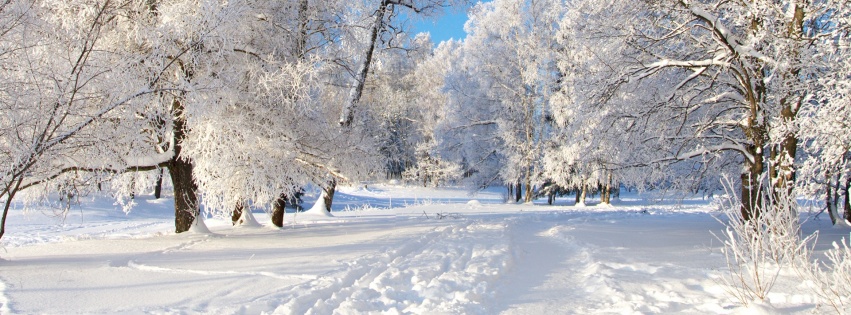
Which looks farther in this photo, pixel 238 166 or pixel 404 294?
pixel 238 166

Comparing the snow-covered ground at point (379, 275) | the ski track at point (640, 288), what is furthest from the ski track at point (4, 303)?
the ski track at point (640, 288)

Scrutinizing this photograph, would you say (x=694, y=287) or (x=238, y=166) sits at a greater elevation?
(x=238, y=166)

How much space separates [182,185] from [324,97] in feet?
11.8

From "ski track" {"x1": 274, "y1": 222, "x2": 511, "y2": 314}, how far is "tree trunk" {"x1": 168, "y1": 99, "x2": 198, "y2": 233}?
4616 mm

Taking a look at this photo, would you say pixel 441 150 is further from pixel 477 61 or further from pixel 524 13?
pixel 524 13

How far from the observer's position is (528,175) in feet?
82.9

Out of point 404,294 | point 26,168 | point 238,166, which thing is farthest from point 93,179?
point 404,294

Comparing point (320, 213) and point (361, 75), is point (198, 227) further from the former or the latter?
point (320, 213)

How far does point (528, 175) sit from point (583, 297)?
20408mm

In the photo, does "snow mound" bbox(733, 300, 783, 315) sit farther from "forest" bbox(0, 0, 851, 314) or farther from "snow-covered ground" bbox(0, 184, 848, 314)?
"forest" bbox(0, 0, 851, 314)

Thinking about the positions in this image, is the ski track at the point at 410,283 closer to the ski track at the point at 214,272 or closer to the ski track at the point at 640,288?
the ski track at the point at 214,272

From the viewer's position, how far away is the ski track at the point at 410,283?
15.1 ft

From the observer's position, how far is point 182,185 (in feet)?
33.7

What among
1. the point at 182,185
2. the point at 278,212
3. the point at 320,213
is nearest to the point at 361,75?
the point at 278,212
